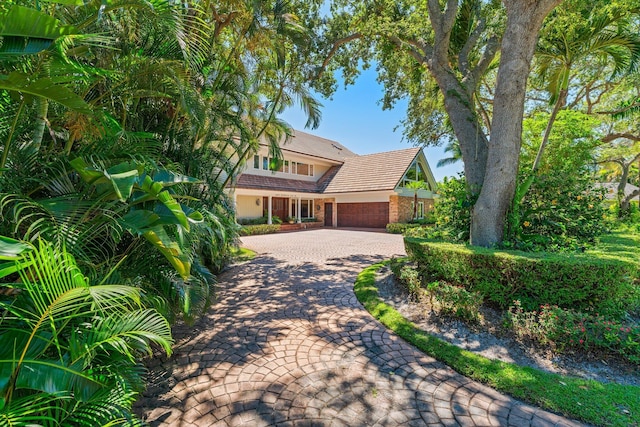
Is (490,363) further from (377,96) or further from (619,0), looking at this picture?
(377,96)

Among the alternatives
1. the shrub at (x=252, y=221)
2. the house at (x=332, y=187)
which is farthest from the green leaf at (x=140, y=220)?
the shrub at (x=252, y=221)

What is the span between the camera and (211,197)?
6379mm

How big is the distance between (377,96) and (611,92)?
13219 millimetres

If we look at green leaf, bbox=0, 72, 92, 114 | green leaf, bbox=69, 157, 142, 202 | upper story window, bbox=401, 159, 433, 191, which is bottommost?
green leaf, bbox=69, 157, 142, 202

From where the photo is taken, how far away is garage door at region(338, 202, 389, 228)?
71.6 feet

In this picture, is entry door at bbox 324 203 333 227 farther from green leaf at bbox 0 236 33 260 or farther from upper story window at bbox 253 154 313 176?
green leaf at bbox 0 236 33 260

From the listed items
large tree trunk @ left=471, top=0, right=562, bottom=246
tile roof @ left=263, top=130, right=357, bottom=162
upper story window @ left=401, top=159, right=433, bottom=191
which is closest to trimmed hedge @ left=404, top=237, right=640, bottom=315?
large tree trunk @ left=471, top=0, right=562, bottom=246

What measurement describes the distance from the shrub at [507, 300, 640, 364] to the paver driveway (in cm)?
Answer: 140

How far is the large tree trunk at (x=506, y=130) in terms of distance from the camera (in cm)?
544

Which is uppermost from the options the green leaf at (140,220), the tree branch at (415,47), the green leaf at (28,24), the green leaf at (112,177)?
the tree branch at (415,47)

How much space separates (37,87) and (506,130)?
6.84 m

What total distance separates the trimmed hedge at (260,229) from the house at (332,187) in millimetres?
1073

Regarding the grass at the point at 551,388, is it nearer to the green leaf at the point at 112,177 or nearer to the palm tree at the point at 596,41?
the green leaf at the point at 112,177

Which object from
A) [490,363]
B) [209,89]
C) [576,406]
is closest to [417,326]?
[490,363]
